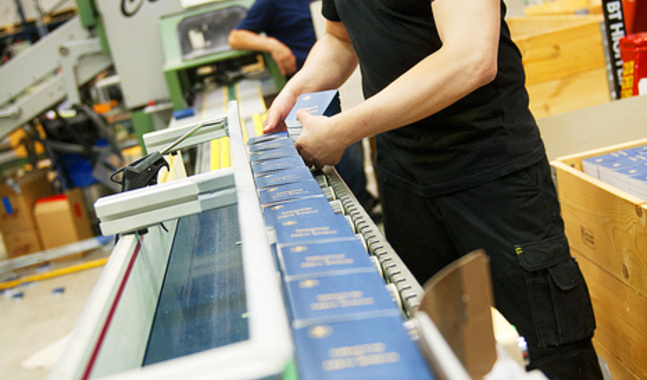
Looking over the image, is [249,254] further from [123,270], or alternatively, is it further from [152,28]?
[152,28]

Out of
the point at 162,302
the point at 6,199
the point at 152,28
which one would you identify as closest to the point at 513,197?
the point at 162,302

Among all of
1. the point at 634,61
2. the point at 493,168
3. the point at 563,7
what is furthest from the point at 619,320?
the point at 563,7

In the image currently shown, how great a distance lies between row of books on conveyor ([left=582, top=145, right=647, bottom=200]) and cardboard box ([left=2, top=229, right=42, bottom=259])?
4.08m

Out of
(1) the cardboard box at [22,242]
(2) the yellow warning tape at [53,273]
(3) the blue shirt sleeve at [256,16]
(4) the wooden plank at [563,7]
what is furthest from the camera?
(1) the cardboard box at [22,242]

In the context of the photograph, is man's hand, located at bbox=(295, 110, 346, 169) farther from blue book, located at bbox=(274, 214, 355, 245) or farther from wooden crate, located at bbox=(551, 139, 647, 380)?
wooden crate, located at bbox=(551, 139, 647, 380)

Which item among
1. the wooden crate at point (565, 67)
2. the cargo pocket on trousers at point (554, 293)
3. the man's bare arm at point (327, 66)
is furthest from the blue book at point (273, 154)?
the wooden crate at point (565, 67)

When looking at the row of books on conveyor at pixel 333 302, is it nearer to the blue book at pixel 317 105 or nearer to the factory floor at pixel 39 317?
the blue book at pixel 317 105

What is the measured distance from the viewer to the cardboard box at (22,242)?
13.6ft

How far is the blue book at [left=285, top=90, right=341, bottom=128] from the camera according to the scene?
1226 mm

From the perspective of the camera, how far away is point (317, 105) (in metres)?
A: 1.25

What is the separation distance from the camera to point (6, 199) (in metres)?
4.03

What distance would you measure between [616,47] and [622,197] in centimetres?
98

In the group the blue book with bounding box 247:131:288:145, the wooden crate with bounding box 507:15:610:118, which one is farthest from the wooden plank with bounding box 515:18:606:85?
the blue book with bounding box 247:131:288:145

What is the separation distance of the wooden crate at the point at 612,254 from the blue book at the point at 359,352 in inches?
40.6
